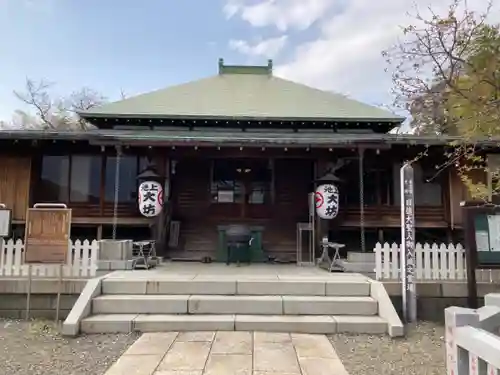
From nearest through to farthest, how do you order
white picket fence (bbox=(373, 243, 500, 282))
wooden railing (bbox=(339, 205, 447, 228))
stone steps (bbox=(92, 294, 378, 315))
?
stone steps (bbox=(92, 294, 378, 315)) → white picket fence (bbox=(373, 243, 500, 282)) → wooden railing (bbox=(339, 205, 447, 228))

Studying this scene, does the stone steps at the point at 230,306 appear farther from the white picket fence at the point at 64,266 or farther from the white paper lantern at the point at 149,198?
the white paper lantern at the point at 149,198

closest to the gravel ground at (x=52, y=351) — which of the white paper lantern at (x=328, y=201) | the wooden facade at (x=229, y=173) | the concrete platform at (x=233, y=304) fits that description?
the concrete platform at (x=233, y=304)

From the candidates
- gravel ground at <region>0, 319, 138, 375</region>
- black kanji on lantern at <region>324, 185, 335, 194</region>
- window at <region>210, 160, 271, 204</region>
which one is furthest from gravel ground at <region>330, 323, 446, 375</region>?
window at <region>210, 160, 271, 204</region>

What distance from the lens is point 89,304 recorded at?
218 inches

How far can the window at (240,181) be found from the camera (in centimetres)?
1025

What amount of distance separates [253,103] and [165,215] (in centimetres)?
479

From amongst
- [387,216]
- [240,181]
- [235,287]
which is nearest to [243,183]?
[240,181]

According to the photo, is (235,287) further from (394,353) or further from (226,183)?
(226,183)

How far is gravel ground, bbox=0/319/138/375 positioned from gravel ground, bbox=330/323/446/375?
8.87ft

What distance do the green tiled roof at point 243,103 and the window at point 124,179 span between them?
1637 mm

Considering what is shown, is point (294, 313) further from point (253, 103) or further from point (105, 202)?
point (253, 103)

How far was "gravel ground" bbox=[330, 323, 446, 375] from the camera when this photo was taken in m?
4.14

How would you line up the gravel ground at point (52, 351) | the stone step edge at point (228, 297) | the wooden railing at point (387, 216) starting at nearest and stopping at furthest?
the gravel ground at point (52, 351) → the stone step edge at point (228, 297) → the wooden railing at point (387, 216)

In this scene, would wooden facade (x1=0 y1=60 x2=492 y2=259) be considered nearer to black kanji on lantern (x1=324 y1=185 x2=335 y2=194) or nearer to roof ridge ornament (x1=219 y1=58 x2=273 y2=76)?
black kanji on lantern (x1=324 y1=185 x2=335 y2=194)
